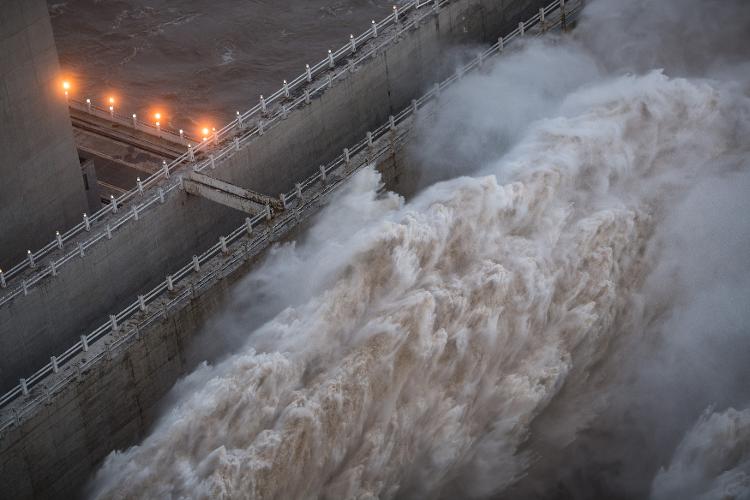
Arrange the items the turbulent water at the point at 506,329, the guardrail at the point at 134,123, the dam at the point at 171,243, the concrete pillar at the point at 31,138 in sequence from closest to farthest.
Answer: the dam at the point at 171,243
the turbulent water at the point at 506,329
the concrete pillar at the point at 31,138
the guardrail at the point at 134,123

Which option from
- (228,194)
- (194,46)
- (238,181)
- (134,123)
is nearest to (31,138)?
(228,194)

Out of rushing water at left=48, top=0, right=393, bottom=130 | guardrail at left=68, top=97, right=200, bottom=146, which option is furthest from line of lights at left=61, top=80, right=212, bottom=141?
rushing water at left=48, top=0, right=393, bottom=130

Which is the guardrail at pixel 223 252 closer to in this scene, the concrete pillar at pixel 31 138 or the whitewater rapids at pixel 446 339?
the whitewater rapids at pixel 446 339

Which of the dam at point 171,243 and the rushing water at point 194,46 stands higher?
the rushing water at point 194,46

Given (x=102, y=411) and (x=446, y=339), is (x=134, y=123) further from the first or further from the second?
(x=446, y=339)

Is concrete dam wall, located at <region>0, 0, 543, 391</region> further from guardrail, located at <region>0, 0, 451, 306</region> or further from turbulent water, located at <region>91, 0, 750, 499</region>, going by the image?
turbulent water, located at <region>91, 0, 750, 499</region>

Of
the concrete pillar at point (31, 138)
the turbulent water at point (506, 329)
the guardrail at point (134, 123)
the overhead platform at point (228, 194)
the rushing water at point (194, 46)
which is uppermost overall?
the rushing water at point (194, 46)

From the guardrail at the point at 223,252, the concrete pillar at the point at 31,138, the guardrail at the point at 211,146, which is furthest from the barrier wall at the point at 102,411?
the concrete pillar at the point at 31,138

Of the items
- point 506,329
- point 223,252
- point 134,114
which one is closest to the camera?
point 223,252
